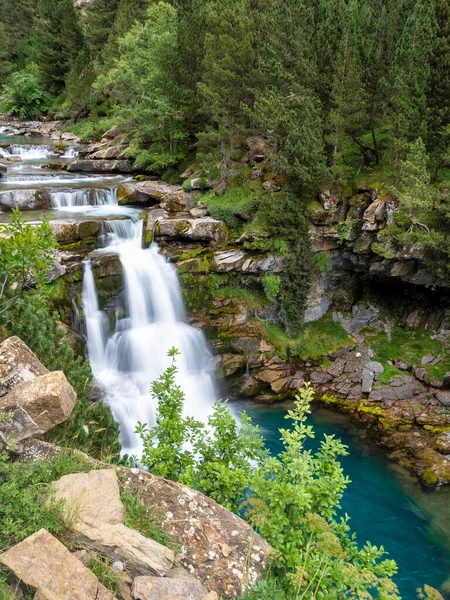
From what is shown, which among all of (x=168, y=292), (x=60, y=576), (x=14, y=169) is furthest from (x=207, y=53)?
(x=60, y=576)

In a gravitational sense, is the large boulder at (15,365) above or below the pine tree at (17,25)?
below

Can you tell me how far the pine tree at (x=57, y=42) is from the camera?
4912 cm

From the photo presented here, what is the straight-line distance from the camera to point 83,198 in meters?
22.0

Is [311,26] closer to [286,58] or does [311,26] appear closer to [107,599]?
[286,58]

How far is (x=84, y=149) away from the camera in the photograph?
114 ft

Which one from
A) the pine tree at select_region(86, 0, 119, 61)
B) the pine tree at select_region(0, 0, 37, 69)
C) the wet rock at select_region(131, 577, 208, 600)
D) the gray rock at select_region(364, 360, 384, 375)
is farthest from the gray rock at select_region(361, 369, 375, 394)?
the pine tree at select_region(0, 0, 37, 69)

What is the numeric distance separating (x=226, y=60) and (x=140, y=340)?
1447 centimetres

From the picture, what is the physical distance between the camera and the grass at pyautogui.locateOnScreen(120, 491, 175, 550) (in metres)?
5.16

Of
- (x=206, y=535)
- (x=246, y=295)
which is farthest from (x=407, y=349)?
(x=206, y=535)

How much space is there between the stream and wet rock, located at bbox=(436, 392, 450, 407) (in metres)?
3.91

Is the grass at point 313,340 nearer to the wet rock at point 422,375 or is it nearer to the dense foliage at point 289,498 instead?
the wet rock at point 422,375

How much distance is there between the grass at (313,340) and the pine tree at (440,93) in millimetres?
8771

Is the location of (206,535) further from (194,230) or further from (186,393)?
(194,230)

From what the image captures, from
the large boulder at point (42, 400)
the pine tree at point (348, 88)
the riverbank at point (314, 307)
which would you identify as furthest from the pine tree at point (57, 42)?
the large boulder at point (42, 400)
